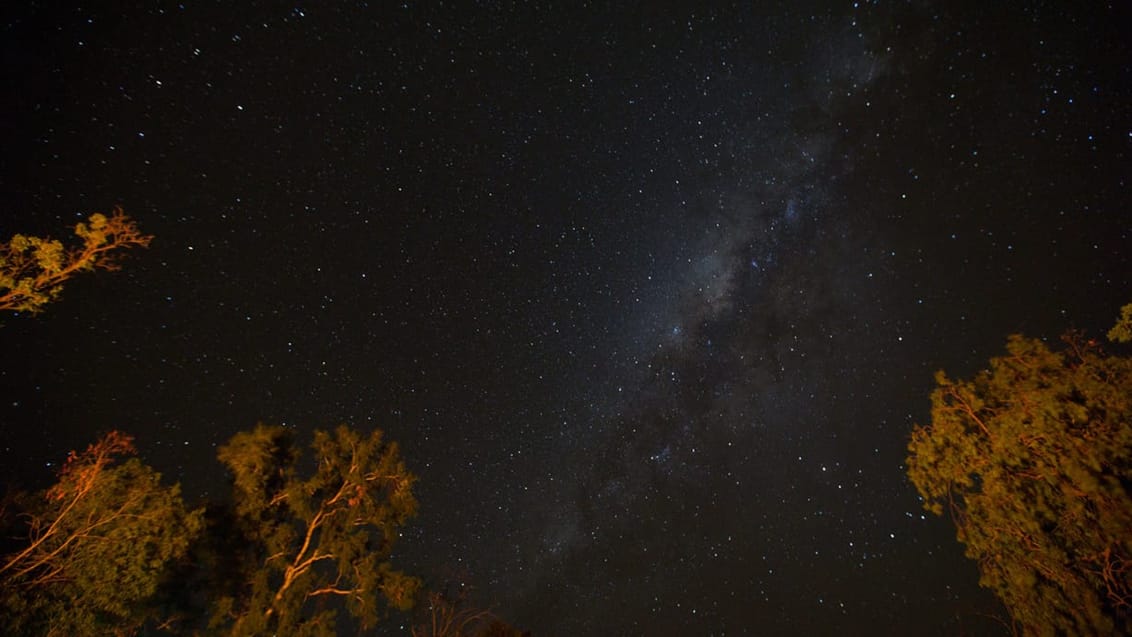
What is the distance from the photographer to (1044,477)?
409 inches

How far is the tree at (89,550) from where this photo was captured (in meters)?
9.05

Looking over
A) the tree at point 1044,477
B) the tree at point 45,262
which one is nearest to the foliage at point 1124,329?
the tree at point 1044,477

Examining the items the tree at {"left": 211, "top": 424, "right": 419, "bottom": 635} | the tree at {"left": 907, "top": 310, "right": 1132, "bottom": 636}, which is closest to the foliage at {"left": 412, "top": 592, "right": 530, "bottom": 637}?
the tree at {"left": 211, "top": 424, "right": 419, "bottom": 635}

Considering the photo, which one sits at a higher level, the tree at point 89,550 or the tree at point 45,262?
the tree at point 45,262

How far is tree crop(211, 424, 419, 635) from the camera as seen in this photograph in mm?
13641

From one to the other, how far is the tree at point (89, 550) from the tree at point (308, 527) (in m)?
3.43

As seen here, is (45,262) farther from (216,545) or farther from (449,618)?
(449,618)

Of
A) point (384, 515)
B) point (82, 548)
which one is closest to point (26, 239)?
point (82, 548)

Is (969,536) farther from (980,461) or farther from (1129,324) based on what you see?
(1129,324)

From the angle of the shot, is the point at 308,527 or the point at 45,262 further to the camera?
the point at 308,527

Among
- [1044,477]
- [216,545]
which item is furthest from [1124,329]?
[216,545]

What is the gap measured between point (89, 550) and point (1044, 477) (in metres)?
20.1

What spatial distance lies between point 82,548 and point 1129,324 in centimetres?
2053

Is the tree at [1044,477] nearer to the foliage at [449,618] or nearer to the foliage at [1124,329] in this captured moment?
the foliage at [1124,329]
